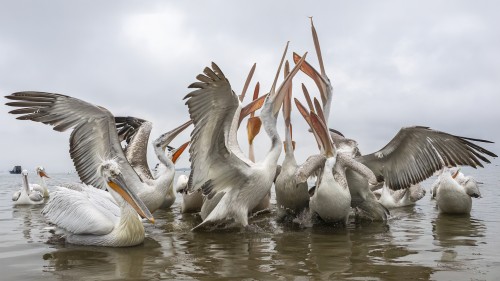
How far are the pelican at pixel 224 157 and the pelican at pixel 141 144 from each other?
113 centimetres

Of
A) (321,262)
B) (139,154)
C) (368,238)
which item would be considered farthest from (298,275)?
(139,154)

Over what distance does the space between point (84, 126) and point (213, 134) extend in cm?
183

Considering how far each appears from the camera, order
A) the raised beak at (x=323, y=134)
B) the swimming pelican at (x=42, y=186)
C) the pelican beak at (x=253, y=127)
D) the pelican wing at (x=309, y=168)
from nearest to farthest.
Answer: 1. the pelican wing at (x=309, y=168)
2. the raised beak at (x=323, y=134)
3. the pelican beak at (x=253, y=127)
4. the swimming pelican at (x=42, y=186)

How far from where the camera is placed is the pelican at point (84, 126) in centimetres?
564

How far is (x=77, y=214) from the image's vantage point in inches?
171

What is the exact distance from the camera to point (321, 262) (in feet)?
11.6

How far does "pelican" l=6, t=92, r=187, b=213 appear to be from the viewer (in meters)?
5.64

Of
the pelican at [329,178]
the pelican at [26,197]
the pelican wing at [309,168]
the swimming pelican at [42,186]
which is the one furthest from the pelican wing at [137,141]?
the swimming pelican at [42,186]

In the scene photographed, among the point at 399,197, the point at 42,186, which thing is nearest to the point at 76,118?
the point at 399,197

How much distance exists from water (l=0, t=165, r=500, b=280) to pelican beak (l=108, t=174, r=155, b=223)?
32 cm

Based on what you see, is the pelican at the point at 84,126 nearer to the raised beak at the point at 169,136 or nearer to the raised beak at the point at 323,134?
the raised beak at the point at 169,136

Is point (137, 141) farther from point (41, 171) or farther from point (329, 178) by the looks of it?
point (41, 171)

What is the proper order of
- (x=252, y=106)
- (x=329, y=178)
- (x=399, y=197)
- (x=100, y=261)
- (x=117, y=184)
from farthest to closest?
(x=399, y=197)
(x=252, y=106)
(x=329, y=178)
(x=117, y=184)
(x=100, y=261)

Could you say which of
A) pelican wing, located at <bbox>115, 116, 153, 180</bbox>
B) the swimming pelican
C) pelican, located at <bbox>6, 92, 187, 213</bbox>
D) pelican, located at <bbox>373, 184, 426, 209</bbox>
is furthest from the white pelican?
the swimming pelican
